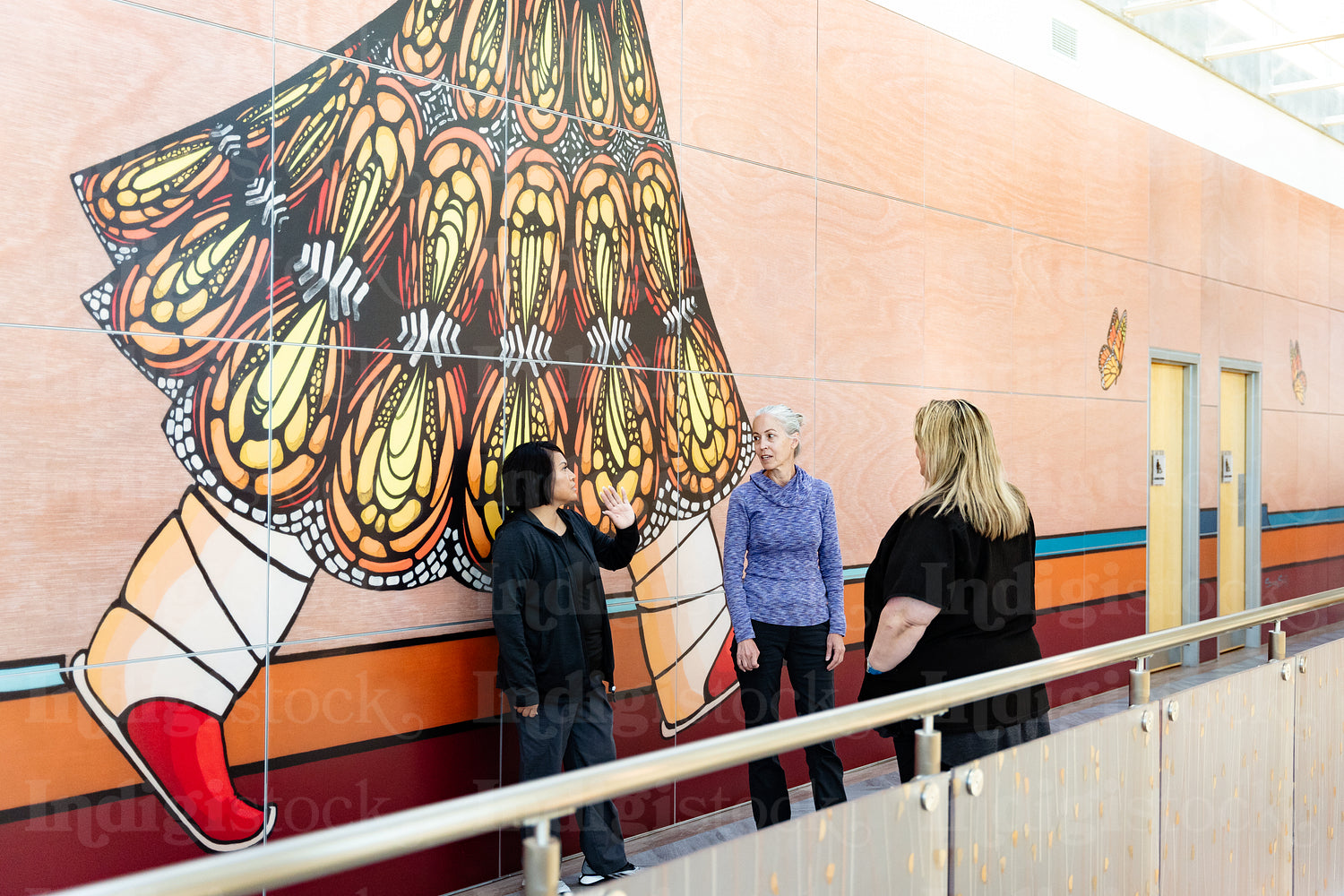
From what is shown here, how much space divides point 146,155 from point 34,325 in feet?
1.85

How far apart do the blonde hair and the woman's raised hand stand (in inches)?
52.2

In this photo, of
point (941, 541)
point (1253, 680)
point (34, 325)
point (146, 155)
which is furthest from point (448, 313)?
point (1253, 680)

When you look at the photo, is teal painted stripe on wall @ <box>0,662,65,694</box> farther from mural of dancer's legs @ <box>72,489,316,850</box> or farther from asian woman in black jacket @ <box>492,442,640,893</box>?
asian woman in black jacket @ <box>492,442,640,893</box>

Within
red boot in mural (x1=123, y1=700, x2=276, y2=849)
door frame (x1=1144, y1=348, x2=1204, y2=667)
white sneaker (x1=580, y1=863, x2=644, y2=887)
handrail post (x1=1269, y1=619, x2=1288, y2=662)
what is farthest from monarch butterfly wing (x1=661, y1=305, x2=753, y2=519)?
door frame (x1=1144, y1=348, x2=1204, y2=667)

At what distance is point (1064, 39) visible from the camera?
20.6 feet

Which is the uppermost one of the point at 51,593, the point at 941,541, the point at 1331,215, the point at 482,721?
the point at 1331,215

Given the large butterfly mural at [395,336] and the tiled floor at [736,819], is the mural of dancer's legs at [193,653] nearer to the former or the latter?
the large butterfly mural at [395,336]

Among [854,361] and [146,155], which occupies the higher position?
[146,155]

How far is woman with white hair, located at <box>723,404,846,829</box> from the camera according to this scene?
145 inches

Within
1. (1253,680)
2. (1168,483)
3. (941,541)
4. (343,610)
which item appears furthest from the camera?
(1168,483)

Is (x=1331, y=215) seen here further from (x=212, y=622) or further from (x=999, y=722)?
(x=212, y=622)

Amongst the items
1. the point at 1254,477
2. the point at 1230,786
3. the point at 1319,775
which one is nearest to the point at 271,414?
the point at 1230,786

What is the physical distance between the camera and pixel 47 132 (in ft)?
8.69

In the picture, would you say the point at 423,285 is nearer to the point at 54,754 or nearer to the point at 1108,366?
the point at 54,754
